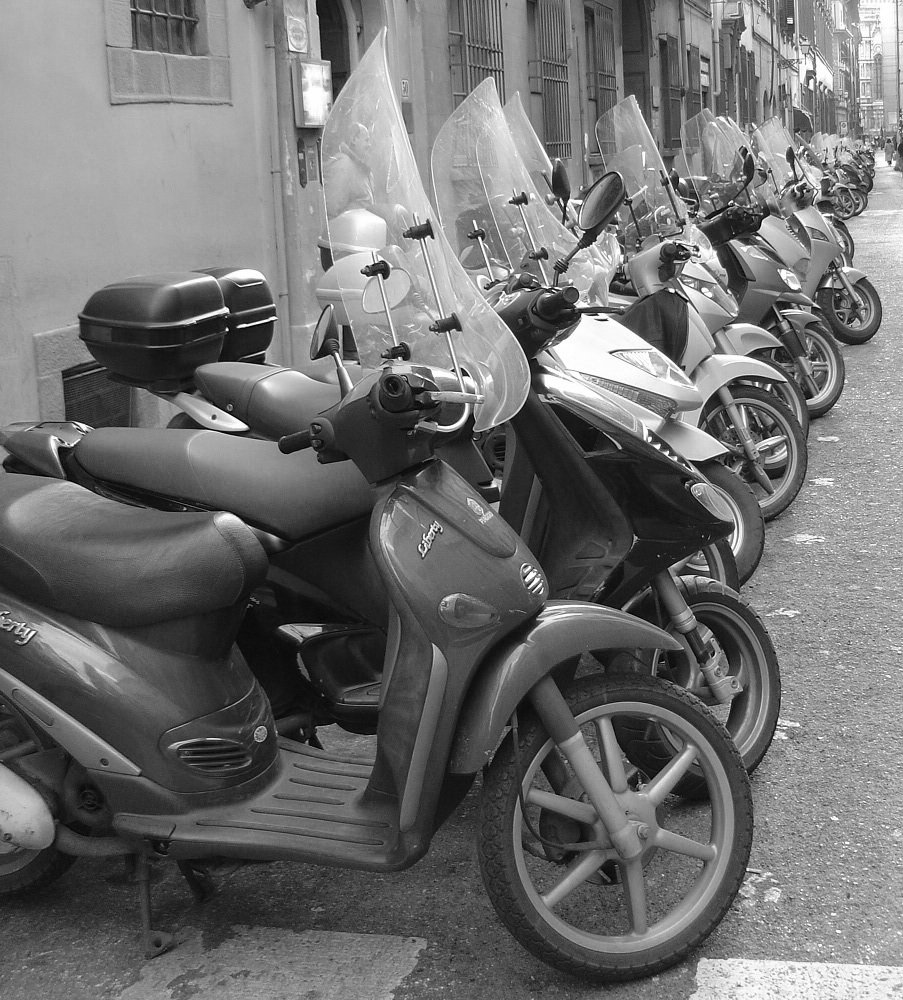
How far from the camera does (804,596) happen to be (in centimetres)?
481

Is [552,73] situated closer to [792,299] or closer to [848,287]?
[848,287]

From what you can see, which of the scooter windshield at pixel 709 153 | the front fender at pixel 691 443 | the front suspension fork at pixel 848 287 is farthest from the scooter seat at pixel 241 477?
the front suspension fork at pixel 848 287

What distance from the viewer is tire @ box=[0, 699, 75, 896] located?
9.29 feet

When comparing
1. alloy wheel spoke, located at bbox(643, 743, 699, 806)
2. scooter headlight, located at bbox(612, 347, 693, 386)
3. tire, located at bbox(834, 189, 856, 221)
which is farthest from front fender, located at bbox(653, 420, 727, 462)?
tire, located at bbox(834, 189, 856, 221)

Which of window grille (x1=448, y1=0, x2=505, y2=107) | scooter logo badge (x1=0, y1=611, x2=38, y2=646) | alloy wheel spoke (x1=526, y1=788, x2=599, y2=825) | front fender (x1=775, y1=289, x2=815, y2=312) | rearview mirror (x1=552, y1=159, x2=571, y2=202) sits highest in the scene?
window grille (x1=448, y1=0, x2=505, y2=107)

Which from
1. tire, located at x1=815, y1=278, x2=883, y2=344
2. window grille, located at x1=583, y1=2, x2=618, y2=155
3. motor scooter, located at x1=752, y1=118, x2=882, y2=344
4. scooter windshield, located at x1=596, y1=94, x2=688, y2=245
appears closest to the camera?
scooter windshield, located at x1=596, y1=94, x2=688, y2=245

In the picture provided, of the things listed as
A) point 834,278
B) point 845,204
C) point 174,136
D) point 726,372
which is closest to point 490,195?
point 726,372

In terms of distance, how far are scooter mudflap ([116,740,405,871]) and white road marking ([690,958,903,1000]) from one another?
24.8 inches

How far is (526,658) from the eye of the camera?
2.50 m

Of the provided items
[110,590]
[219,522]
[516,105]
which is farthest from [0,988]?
[516,105]

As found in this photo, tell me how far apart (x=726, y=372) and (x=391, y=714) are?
304cm

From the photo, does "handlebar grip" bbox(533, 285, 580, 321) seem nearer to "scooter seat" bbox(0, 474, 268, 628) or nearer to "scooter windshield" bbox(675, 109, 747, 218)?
"scooter seat" bbox(0, 474, 268, 628)

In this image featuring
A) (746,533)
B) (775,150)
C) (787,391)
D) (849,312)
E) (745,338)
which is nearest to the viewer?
(746,533)

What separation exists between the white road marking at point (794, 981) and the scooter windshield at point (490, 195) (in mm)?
2580
